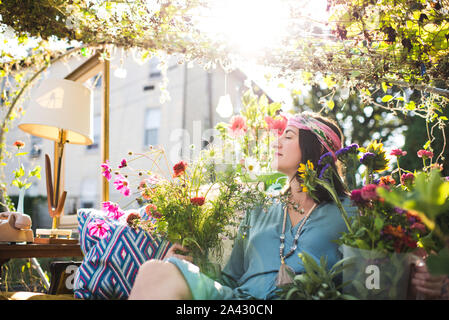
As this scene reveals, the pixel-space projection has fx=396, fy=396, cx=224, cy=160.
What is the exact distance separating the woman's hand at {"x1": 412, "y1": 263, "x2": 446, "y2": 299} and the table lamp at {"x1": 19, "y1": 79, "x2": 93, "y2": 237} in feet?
7.93

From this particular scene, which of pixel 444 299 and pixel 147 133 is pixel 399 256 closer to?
pixel 444 299

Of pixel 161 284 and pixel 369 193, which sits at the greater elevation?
pixel 369 193

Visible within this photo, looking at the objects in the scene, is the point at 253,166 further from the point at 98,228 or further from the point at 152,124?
the point at 152,124

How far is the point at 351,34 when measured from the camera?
1.87m

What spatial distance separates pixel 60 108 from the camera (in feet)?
9.53

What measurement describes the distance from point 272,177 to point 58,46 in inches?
86.7

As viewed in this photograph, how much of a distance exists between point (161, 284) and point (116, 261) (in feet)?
2.13

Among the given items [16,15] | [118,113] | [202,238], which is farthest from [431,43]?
[118,113]

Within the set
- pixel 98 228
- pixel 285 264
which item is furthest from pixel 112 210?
pixel 285 264

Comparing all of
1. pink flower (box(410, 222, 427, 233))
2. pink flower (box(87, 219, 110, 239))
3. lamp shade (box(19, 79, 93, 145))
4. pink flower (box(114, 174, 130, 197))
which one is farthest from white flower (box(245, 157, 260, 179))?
lamp shade (box(19, 79, 93, 145))

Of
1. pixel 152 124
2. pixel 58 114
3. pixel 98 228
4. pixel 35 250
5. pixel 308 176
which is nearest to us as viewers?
pixel 308 176

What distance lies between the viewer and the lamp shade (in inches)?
113

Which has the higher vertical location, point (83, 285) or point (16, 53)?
point (16, 53)

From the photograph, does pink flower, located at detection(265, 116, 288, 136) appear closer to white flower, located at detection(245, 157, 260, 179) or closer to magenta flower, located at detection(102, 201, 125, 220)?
white flower, located at detection(245, 157, 260, 179)
